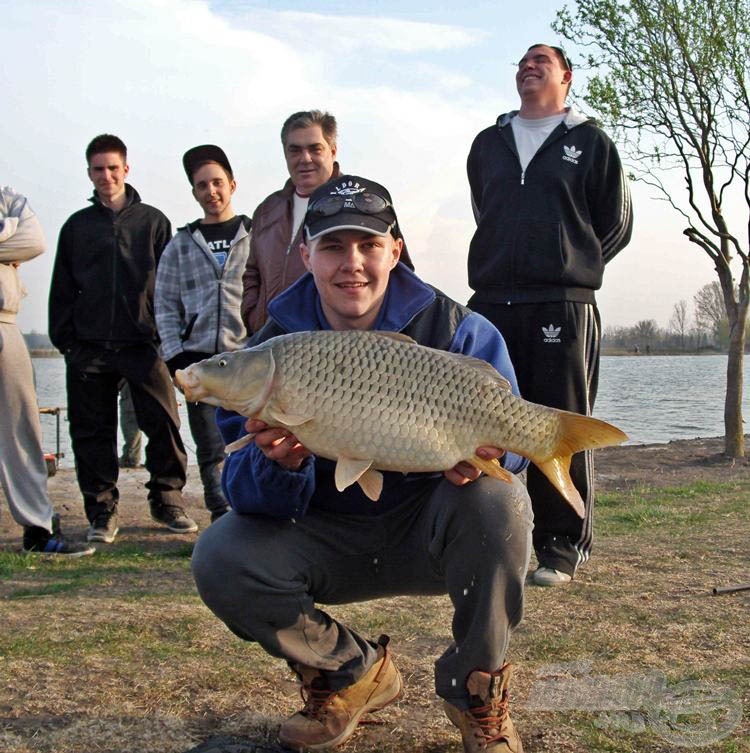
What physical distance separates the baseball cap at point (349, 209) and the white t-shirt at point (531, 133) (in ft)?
7.09

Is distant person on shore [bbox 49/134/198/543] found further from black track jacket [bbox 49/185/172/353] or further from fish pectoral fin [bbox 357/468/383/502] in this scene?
fish pectoral fin [bbox 357/468/383/502]

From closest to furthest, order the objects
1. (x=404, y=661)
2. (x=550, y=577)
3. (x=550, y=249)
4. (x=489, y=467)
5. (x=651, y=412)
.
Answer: (x=489, y=467) < (x=404, y=661) < (x=550, y=577) < (x=550, y=249) < (x=651, y=412)

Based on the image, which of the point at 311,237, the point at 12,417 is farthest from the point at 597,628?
the point at 12,417

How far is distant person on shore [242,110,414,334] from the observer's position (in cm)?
513

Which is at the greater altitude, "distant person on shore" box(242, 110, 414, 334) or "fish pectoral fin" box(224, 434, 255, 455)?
"distant person on shore" box(242, 110, 414, 334)

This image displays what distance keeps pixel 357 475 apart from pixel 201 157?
4017mm

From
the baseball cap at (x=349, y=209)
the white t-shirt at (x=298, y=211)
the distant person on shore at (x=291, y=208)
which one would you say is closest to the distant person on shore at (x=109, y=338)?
the distant person on shore at (x=291, y=208)

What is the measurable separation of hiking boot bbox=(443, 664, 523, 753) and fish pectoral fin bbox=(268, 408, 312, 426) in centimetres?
84

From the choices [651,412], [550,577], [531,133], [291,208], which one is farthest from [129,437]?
[651,412]

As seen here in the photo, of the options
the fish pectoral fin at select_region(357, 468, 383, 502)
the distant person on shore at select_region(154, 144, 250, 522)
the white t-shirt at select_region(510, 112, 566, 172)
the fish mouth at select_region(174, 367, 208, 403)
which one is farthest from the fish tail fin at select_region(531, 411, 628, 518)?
the distant person on shore at select_region(154, 144, 250, 522)

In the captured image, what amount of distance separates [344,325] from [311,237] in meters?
0.31

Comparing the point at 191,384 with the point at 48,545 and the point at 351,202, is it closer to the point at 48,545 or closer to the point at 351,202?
the point at 351,202

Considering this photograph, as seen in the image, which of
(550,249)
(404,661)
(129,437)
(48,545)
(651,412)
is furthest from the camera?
(651,412)

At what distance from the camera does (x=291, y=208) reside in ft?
17.2
